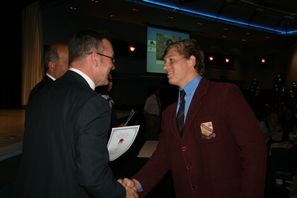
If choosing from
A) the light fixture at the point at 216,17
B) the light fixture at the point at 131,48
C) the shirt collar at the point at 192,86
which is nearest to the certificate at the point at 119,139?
the shirt collar at the point at 192,86

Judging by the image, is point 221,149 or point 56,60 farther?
point 56,60

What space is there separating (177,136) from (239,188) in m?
0.42

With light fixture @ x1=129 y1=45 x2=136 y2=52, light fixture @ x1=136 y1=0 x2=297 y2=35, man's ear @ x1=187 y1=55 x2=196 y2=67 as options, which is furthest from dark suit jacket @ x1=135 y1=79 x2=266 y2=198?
light fixture @ x1=129 y1=45 x2=136 y2=52

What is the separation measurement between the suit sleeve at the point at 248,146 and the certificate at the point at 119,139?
1.99 feet

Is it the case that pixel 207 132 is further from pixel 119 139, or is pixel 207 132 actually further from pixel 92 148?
pixel 92 148

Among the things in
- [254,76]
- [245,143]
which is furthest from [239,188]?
[254,76]

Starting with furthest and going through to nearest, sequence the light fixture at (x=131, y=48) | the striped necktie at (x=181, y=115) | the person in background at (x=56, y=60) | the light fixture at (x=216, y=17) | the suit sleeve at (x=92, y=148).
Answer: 1. the light fixture at (x=131, y=48)
2. the light fixture at (x=216, y=17)
3. the person in background at (x=56, y=60)
4. the striped necktie at (x=181, y=115)
5. the suit sleeve at (x=92, y=148)

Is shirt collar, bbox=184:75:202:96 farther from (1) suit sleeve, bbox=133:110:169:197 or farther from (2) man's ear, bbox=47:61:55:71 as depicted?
(2) man's ear, bbox=47:61:55:71

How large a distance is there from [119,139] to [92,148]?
0.56 m

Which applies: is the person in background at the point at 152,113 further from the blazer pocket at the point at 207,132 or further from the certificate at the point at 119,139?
the blazer pocket at the point at 207,132

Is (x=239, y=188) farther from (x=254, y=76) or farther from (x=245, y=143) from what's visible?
(x=254, y=76)

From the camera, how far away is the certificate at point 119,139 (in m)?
1.80

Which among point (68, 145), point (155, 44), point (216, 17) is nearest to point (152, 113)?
point (155, 44)

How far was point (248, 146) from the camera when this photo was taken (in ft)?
5.11
